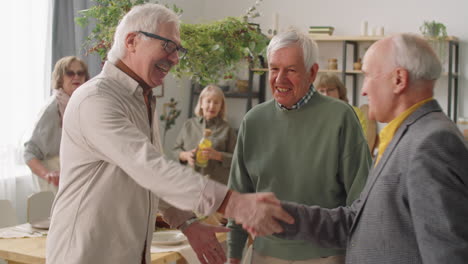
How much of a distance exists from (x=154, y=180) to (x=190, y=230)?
21.2 inches

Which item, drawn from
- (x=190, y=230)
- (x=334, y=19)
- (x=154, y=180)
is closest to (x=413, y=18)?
(x=334, y=19)

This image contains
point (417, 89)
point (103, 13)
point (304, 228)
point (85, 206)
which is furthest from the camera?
point (103, 13)

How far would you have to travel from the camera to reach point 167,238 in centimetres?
282

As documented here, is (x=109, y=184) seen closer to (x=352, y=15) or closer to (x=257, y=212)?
(x=257, y=212)

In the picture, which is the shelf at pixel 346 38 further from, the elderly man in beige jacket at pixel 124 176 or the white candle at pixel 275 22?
the elderly man in beige jacket at pixel 124 176

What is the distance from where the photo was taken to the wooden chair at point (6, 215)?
341 cm

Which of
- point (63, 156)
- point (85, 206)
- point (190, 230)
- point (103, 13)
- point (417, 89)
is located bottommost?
point (190, 230)

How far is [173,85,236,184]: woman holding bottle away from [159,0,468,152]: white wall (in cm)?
184

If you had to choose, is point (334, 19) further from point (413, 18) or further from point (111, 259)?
point (111, 259)

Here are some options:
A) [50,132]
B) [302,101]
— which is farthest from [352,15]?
[302,101]

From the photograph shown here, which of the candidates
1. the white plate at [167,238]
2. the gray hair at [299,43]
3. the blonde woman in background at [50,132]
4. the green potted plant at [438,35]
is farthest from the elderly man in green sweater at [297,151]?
the green potted plant at [438,35]

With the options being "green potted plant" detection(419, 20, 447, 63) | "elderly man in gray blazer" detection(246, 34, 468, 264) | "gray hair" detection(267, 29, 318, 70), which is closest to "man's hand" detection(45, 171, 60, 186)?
"gray hair" detection(267, 29, 318, 70)

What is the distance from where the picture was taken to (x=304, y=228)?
6.07ft

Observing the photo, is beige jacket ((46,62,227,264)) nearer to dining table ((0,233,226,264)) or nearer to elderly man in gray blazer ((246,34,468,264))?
elderly man in gray blazer ((246,34,468,264))
